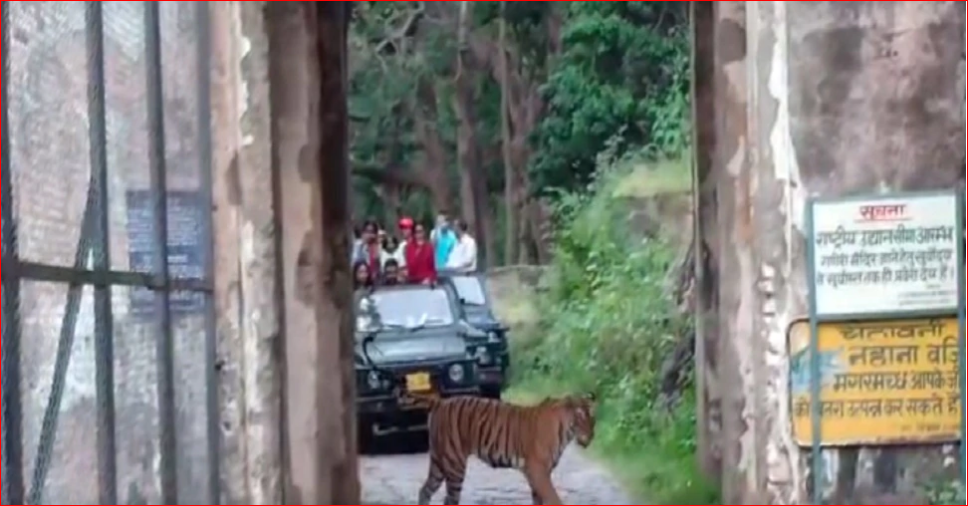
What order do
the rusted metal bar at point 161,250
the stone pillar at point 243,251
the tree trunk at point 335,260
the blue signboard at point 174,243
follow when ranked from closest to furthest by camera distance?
the blue signboard at point 174,243
the rusted metal bar at point 161,250
the stone pillar at point 243,251
the tree trunk at point 335,260

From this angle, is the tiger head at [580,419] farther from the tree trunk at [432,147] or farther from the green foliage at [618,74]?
the tree trunk at [432,147]

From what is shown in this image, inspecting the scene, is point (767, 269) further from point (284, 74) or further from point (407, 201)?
point (407, 201)

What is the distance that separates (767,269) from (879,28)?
1011 mm

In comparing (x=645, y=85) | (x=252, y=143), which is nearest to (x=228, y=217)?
(x=252, y=143)

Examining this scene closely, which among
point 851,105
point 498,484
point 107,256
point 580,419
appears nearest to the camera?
point 107,256

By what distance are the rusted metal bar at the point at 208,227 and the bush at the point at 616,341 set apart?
123 inches

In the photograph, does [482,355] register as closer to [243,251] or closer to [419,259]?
[419,259]

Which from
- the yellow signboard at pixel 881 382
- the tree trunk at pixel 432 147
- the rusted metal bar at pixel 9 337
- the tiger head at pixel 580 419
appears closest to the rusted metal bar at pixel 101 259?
the rusted metal bar at pixel 9 337

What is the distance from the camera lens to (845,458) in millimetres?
7359

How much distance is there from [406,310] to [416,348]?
0.45 meters

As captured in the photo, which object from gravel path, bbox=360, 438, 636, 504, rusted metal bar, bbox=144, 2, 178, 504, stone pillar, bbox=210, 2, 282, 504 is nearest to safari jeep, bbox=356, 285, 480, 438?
gravel path, bbox=360, 438, 636, 504

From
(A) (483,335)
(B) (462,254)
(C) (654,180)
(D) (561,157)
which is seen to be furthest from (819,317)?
(D) (561,157)

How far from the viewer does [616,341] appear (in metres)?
16.6

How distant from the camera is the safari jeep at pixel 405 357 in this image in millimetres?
13023
